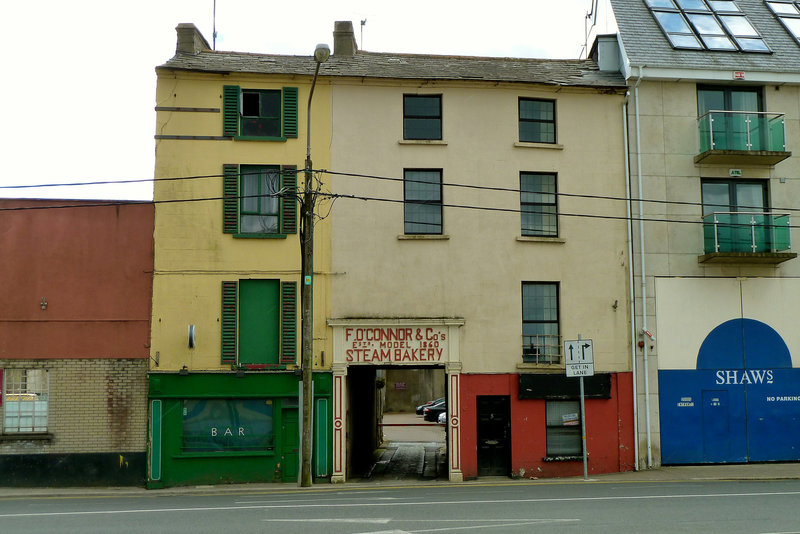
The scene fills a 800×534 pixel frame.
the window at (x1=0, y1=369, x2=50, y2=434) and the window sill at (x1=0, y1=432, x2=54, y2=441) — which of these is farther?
the window at (x1=0, y1=369, x2=50, y2=434)

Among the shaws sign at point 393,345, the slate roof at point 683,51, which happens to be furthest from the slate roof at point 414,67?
the shaws sign at point 393,345

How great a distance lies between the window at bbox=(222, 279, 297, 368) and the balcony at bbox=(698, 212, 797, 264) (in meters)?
11.1

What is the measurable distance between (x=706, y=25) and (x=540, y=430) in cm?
1320

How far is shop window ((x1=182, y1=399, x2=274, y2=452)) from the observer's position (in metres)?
20.2

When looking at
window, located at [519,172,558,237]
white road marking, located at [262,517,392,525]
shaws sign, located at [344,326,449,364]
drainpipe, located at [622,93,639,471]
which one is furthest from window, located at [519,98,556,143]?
white road marking, located at [262,517,392,525]

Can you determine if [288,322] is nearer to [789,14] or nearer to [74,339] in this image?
[74,339]

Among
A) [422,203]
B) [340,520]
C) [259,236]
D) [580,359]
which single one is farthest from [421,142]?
[340,520]

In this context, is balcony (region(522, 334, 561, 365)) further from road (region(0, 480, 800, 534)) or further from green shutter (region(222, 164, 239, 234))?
green shutter (region(222, 164, 239, 234))

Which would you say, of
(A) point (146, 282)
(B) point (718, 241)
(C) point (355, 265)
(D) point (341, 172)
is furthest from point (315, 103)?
(B) point (718, 241)

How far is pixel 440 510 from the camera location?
13773 mm

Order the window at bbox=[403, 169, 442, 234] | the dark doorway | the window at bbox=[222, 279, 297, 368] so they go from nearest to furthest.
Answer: the window at bbox=[222, 279, 297, 368], the dark doorway, the window at bbox=[403, 169, 442, 234]

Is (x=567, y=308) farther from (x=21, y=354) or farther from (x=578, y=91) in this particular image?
(x=21, y=354)

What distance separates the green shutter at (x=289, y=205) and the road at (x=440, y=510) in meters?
6.60

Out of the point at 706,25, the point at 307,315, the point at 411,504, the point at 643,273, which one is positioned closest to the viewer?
the point at 411,504
